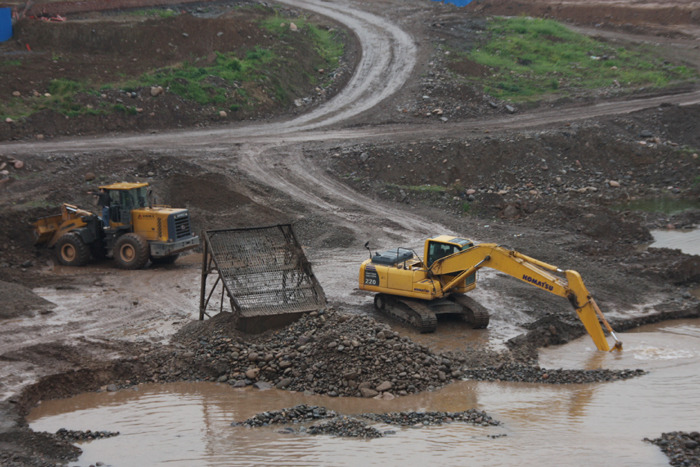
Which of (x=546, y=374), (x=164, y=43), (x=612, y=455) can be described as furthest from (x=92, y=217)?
(x=164, y=43)

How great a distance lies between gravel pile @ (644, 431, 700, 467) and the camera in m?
8.51

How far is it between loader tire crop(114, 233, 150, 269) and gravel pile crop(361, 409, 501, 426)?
967 cm

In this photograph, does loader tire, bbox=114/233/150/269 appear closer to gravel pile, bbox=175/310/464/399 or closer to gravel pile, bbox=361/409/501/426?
gravel pile, bbox=175/310/464/399

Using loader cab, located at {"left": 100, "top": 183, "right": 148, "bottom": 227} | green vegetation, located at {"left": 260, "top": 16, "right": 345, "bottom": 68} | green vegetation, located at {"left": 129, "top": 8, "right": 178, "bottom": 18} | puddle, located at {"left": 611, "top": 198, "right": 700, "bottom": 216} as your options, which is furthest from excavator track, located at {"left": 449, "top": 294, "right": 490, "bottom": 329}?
green vegetation, located at {"left": 129, "top": 8, "right": 178, "bottom": 18}

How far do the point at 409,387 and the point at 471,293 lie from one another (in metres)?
5.71

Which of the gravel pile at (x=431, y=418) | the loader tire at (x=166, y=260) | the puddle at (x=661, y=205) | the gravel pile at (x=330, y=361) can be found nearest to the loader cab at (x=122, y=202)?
the loader tire at (x=166, y=260)

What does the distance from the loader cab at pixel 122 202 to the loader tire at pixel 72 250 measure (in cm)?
101

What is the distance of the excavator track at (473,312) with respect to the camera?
46.0 ft

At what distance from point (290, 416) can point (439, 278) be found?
5287 millimetres

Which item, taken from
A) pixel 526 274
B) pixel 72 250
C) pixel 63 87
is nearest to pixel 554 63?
pixel 63 87

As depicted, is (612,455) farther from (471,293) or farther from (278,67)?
(278,67)

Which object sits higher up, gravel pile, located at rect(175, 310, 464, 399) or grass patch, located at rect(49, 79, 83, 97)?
grass patch, located at rect(49, 79, 83, 97)

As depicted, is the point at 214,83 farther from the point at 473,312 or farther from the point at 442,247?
the point at 473,312

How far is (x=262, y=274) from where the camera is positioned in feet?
46.9
